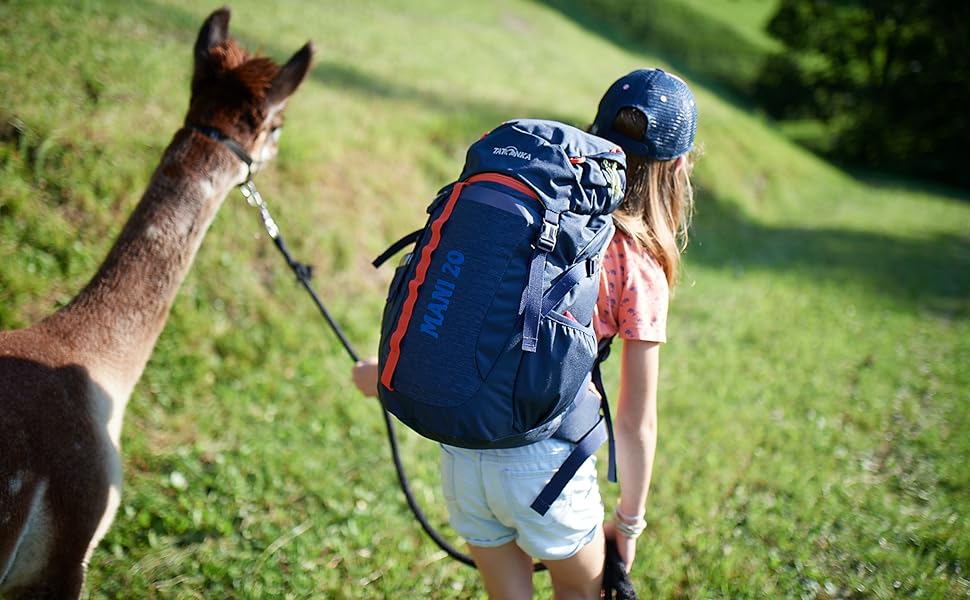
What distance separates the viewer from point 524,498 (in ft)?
6.44

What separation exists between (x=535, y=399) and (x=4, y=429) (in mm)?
1639

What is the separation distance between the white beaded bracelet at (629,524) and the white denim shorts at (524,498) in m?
0.09

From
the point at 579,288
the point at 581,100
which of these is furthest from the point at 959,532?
the point at 581,100

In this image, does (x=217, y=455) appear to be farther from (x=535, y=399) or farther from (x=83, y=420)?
(x=535, y=399)

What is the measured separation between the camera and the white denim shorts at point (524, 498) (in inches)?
77.2

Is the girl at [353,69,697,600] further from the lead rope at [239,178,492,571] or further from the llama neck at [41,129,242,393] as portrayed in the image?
the llama neck at [41,129,242,393]

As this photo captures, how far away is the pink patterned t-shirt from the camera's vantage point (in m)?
1.96

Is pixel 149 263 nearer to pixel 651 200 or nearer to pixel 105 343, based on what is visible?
pixel 105 343

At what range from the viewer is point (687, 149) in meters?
2.09

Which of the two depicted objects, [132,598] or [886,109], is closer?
[132,598]

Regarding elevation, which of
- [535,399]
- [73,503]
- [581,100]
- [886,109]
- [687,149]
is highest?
[886,109]

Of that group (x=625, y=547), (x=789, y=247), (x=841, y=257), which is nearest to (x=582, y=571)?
(x=625, y=547)

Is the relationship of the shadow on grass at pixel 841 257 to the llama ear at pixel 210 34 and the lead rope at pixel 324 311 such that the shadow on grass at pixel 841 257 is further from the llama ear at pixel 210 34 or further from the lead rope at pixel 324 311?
the llama ear at pixel 210 34

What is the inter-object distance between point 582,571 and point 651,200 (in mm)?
1182
